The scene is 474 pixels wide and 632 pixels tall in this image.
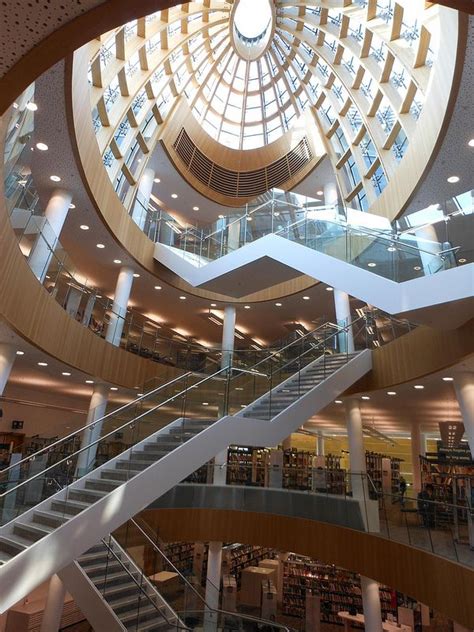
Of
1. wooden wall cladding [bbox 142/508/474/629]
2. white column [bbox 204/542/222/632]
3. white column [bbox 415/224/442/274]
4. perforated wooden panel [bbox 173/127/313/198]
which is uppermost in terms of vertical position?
perforated wooden panel [bbox 173/127/313/198]

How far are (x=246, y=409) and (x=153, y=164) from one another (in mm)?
14248

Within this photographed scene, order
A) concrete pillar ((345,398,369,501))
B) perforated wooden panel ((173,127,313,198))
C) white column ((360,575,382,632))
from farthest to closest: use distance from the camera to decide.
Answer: perforated wooden panel ((173,127,313,198))
concrete pillar ((345,398,369,501))
white column ((360,575,382,632))

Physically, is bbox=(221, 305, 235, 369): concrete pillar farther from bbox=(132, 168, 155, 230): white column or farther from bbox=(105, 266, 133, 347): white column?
bbox=(132, 168, 155, 230): white column

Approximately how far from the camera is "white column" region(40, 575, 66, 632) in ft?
35.3

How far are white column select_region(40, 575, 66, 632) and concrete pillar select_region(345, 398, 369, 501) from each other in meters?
8.09

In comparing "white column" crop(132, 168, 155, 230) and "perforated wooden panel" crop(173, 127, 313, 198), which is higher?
"perforated wooden panel" crop(173, 127, 313, 198)

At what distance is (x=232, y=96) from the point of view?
25.0 meters

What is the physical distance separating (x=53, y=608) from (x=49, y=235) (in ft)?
31.1

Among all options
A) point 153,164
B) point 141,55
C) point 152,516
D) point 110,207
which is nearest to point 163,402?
point 152,516

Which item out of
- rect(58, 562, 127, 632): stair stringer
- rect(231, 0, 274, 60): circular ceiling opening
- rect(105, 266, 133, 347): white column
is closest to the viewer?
rect(58, 562, 127, 632): stair stringer

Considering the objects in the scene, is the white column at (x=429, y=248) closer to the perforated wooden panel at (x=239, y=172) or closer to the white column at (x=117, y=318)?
the white column at (x=117, y=318)

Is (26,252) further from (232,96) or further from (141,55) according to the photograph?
(232,96)

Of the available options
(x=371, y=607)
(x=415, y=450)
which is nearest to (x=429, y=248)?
(x=371, y=607)

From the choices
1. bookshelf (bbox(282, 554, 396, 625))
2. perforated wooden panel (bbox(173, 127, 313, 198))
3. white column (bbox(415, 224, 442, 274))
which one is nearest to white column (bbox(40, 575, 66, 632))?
bookshelf (bbox(282, 554, 396, 625))
